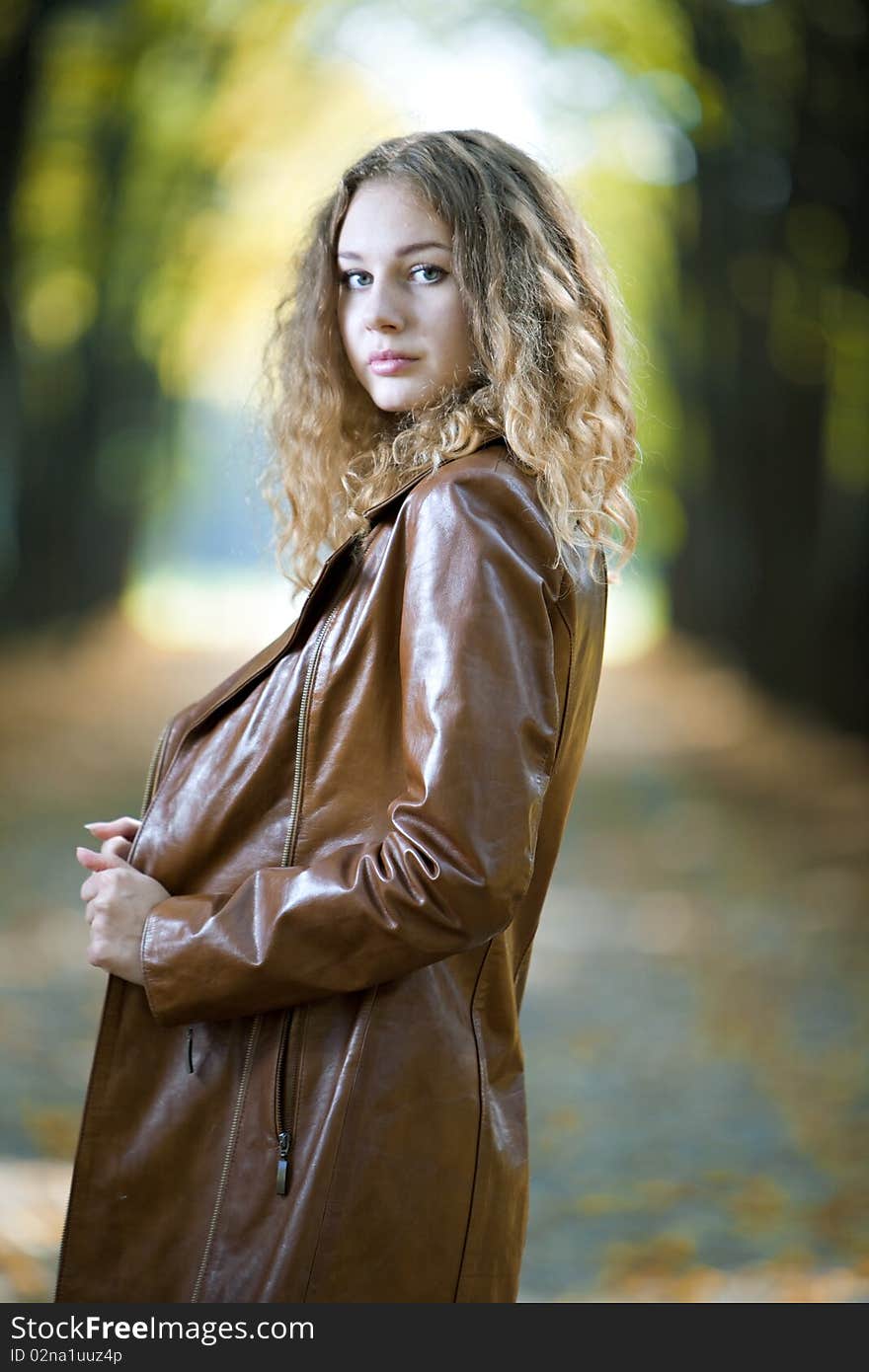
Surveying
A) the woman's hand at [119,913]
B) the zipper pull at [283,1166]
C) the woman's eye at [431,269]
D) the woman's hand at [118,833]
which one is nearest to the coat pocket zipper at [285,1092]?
the zipper pull at [283,1166]

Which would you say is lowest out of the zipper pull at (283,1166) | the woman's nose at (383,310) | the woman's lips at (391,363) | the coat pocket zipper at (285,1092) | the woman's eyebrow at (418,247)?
the zipper pull at (283,1166)

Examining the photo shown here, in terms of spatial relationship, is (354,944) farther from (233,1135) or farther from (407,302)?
(407,302)

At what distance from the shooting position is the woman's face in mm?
1554

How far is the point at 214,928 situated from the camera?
1.37m

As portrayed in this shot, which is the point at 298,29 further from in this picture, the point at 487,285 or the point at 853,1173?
the point at 487,285

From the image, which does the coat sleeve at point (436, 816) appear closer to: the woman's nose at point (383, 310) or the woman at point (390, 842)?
the woman at point (390, 842)

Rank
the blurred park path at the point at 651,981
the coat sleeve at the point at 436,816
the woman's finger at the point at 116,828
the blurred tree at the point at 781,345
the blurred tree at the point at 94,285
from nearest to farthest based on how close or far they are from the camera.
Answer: the coat sleeve at the point at 436,816, the woman's finger at the point at 116,828, the blurred park path at the point at 651,981, the blurred tree at the point at 781,345, the blurred tree at the point at 94,285

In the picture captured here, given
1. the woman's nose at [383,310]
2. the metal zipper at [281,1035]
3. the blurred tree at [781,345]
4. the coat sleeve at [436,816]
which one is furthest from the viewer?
the blurred tree at [781,345]

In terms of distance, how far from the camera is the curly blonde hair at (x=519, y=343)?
1.47 m

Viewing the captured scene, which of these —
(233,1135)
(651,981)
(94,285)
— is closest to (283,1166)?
(233,1135)

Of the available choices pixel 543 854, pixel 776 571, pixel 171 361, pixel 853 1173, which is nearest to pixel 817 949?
pixel 853 1173

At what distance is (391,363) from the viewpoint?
1574 millimetres

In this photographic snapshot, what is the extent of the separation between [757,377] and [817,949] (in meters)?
4.20

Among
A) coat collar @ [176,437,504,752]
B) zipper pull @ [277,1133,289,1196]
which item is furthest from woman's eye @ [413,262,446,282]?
zipper pull @ [277,1133,289,1196]
